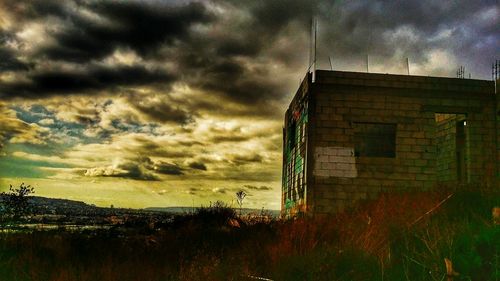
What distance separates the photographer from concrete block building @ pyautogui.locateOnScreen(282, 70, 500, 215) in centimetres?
1688

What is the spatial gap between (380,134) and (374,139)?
0.30 meters

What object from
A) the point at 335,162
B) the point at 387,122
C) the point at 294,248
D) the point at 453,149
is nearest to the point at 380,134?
the point at 387,122

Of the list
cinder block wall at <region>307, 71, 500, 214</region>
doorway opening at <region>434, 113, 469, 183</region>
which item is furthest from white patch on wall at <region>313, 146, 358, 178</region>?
doorway opening at <region>434, 113, 469, 183</region>

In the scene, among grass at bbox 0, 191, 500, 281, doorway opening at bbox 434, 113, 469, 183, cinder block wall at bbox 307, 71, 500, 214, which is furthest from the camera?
doorway opening at bbox 434, 113, 469, 183

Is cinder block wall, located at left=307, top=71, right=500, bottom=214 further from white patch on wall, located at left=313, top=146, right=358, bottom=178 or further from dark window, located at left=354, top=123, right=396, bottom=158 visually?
dark window, located at left=354, top=123, right=396, bottom=158

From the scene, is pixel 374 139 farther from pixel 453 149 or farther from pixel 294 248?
pixel 294 248

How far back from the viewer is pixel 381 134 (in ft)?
59.8

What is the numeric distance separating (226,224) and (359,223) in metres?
4.46

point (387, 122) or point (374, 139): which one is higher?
point (387, 122)

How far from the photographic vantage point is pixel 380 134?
18.2 meters

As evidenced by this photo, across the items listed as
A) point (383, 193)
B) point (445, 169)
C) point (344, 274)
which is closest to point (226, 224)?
point (383, 193)

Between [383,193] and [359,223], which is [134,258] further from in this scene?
[383,193]

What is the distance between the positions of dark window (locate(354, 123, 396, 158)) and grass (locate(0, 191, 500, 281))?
9.13 ft

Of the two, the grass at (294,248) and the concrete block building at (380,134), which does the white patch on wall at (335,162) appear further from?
the grass at (294,248)
